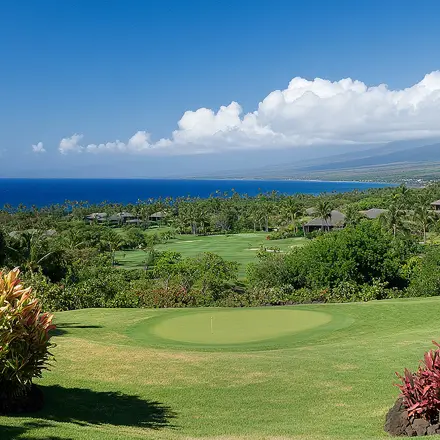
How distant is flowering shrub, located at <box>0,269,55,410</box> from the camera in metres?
8.66

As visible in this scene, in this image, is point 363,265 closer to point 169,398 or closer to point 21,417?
point 169,398

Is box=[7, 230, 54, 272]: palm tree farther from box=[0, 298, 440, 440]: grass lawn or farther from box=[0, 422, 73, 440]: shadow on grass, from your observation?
box=[0, 422, 73, 440]: shadow on grass

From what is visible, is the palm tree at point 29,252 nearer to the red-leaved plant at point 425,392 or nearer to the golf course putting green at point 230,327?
the golf course putting green at point 230,327

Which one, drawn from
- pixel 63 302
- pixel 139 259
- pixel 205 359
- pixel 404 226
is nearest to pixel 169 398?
pixel 205 359

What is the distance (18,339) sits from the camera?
885 cm

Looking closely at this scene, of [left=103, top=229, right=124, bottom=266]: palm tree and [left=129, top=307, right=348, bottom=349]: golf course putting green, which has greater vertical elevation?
[left=129, top=307, right=348, bottom=349]: golf course putting green

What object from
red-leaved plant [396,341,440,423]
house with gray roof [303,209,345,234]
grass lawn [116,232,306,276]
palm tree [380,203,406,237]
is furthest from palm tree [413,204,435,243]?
red-leaved plant [396,341,440,423]

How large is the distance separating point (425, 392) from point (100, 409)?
19.9 ft

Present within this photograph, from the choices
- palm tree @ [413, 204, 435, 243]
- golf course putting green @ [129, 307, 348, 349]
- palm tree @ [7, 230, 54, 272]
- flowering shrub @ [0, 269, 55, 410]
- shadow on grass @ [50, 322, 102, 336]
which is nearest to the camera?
flowering shrub @ [0, 269, 55, 410]

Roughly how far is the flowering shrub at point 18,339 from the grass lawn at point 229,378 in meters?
0.66

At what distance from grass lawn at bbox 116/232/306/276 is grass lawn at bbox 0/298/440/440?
33.9 m

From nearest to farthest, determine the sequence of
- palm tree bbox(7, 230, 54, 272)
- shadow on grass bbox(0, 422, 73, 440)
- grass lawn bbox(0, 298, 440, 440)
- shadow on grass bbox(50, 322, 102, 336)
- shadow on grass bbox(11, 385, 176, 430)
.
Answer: shadow on grass bbox(0, 422, 73, 440), grass lawn bbox(0, 298, 440, 440), shadow on grass bbox(11, 385, 176, 430), shadow on grass bbox(50, 322, 102, 336), palm tree bbox(7, 230, 54, 272)

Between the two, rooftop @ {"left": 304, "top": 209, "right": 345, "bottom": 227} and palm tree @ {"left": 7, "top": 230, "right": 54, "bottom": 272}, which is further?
rooftop @ {"left": 304, "top": 209, "right": 345, "bottom": 227}

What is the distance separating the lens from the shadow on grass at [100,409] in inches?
376
